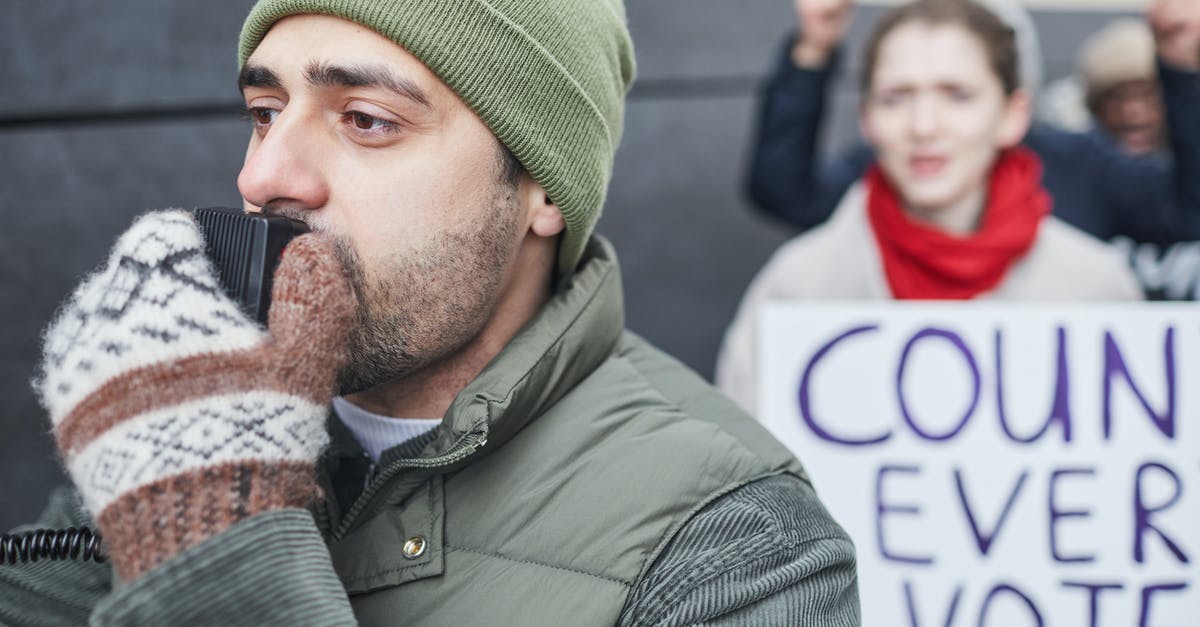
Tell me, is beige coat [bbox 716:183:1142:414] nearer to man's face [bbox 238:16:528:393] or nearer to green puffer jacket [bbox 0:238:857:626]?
green puffer jacket [bbox 0:238:857:626]

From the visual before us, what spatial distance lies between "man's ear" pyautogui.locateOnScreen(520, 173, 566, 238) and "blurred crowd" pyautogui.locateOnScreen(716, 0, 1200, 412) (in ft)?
4.01

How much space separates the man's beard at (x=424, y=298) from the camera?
5.17 feet

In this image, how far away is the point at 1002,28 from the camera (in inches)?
118

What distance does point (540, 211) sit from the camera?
1.82 m

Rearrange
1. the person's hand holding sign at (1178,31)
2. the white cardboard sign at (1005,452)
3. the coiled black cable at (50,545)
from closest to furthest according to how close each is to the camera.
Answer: the coiled black cable at (50,545)
the white cardboard sign at (1005,452)
the person's hand holding sign at (1178,31)

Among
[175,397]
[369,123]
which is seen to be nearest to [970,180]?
[369,123]

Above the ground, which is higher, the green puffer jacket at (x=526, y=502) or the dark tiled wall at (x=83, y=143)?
the dark tiled wall at (x=83, y=143)

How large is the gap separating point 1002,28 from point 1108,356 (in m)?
1.24

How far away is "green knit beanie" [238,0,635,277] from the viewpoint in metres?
1.60

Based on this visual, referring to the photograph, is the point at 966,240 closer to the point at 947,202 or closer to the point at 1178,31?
the point at 947,202

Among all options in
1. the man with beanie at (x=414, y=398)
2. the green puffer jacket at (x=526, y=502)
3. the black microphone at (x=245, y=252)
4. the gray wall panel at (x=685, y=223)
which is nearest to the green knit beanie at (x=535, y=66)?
the man with beanie at (x=414, y=398)

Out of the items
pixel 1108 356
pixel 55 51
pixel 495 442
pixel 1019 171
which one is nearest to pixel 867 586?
pixel 1108 356

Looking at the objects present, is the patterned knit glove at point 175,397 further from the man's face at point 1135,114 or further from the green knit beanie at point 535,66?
the man's face at point 1135,114

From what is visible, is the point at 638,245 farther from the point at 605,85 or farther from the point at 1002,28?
the point at 605,85
